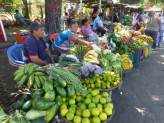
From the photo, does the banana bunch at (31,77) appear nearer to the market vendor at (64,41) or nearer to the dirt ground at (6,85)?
the dirt ground at (6,85)

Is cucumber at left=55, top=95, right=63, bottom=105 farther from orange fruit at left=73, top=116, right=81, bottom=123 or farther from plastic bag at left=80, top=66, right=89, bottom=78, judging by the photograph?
plastic bag at left=80, top=66, right=89, bottom=78

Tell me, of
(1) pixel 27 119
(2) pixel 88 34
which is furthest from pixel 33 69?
(2) pixel 88 34

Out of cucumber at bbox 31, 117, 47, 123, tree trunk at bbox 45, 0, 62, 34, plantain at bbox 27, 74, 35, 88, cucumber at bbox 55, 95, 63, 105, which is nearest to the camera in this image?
cucumber at bbox 31, 117, 47, 123

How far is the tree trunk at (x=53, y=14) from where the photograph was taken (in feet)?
17.8

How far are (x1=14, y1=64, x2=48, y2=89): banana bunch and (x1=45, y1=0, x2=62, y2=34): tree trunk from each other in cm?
411

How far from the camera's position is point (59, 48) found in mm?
3576

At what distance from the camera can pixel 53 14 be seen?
18.4ft

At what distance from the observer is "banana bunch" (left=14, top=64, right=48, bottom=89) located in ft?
6.49

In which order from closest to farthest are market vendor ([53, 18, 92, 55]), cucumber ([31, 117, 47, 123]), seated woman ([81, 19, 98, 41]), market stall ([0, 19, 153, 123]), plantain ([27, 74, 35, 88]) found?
cucumber ([31, 117, 47, 123])
market stall ([0, 19, 153, 123])
plantain ([27, 74, 35, 88])
market vendor ([53, 18, 92, 55])
seated woman ([81, 19, 98, 41])

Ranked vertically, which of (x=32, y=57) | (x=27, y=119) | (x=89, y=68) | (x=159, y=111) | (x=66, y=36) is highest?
(x=66, y=36)

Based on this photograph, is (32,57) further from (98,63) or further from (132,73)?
(132,73)

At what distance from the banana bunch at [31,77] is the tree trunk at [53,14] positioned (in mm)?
4113

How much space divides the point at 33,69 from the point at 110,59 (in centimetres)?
189

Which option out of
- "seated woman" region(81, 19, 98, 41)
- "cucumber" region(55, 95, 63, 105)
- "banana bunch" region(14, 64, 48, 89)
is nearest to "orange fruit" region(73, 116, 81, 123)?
"cucumber" region(55, 95, 63, 105)
